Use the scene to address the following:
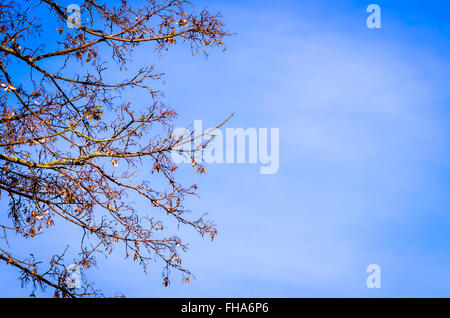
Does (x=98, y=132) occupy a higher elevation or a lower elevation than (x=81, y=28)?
lower

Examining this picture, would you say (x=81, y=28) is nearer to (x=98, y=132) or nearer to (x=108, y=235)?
(x=98, y=132)

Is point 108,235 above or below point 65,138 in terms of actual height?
below

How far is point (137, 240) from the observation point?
7777 mm
